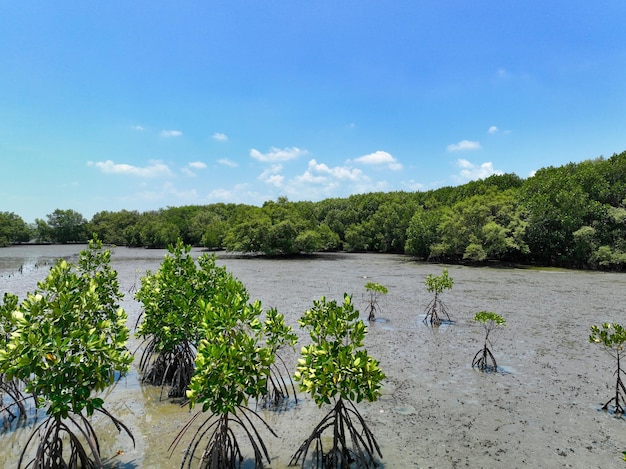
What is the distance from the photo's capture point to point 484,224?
4781 centimetres

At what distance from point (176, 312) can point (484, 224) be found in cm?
4601

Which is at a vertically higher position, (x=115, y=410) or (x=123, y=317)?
(x=123, y=317)

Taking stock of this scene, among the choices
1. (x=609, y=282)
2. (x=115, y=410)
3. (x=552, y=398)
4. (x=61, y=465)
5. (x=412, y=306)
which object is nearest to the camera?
(x=61, y=465)

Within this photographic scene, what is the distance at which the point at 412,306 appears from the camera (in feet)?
71.7

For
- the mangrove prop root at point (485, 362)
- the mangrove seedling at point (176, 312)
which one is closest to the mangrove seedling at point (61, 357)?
the mangrove seedling at point (176, 312)

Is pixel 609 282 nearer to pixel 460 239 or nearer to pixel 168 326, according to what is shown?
pixel 460 239

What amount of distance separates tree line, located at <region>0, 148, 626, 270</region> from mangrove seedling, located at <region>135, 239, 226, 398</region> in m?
40.6

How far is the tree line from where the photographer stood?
41594mm

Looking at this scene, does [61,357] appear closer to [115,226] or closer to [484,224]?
[484,224]

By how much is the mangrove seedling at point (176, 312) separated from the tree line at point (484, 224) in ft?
133

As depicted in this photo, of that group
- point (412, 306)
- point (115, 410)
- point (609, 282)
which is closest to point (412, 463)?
point (115, 410)

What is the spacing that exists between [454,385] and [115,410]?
28.5 ft

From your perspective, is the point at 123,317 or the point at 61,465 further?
the point at 123,317

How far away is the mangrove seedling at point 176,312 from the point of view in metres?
8.99
